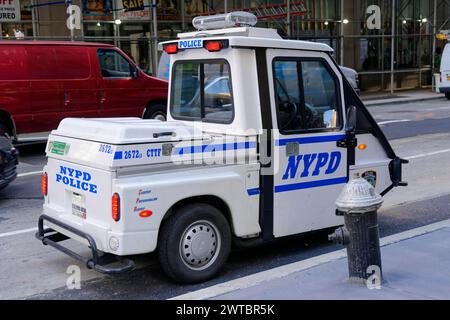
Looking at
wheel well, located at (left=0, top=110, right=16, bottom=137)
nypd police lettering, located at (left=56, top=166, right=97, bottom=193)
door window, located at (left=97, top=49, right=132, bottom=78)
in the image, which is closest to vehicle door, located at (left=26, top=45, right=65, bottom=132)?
wheel well, located at (left=0, top=110, right=16, bottom=137)

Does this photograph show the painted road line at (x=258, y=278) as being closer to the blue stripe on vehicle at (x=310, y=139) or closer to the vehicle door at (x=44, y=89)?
the blue stripe on vehicle at (x=310, y=139)

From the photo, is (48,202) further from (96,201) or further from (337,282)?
(337,282)

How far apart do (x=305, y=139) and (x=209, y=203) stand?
1.16 metres

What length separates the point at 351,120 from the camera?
577cm

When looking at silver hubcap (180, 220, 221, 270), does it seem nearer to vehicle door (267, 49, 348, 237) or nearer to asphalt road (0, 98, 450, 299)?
asphalt road (0, 98, 450, 299)

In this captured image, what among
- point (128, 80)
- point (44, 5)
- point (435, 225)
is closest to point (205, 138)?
point (435, 225)

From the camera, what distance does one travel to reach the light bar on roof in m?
5.80

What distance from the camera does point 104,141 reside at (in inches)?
194

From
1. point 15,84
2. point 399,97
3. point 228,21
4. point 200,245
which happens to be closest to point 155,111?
point 15,84

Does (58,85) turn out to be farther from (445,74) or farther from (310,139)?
(445,74)

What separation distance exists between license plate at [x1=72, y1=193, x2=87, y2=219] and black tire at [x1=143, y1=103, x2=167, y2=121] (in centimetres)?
852

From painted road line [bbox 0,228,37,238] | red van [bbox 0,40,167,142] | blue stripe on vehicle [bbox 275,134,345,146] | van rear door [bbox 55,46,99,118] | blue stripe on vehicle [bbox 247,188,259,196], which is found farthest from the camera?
van rear door [bbox 55,46,99,118]
